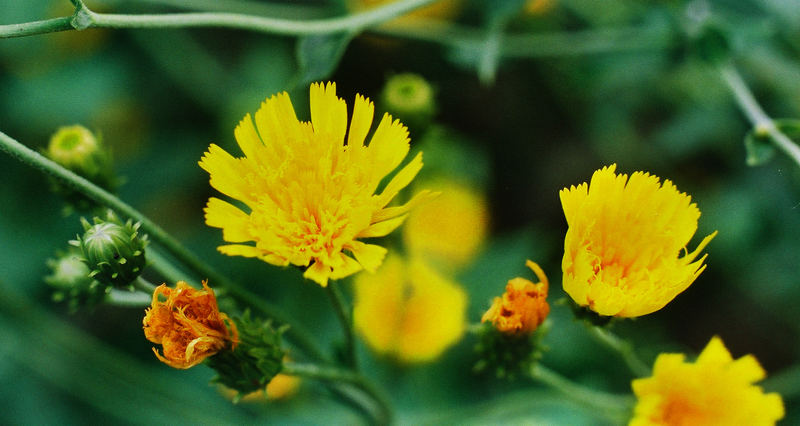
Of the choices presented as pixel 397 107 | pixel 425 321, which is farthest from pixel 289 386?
pixel 397 107

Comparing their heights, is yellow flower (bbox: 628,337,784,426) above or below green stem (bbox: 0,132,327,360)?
below

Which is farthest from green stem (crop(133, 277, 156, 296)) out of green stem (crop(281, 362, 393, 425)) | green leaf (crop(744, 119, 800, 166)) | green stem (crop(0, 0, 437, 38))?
green leaf (crop(744, 119, 800, 166))

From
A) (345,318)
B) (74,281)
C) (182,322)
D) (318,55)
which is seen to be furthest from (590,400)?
(74,281)

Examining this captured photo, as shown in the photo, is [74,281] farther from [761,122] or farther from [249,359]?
[761,122]

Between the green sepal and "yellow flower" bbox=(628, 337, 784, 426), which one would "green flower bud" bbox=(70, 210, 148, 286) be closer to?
the green sepal

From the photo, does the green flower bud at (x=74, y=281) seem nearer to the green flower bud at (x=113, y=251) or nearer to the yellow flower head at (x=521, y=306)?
the green flower bud at (x=113, y=251)

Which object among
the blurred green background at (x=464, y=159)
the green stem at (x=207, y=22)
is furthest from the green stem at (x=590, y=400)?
the green stem at (x=207, y=22)

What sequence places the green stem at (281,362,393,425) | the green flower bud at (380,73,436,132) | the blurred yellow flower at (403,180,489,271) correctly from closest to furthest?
the green stem at (281,362,393,425), the green flower bud at (380,73,436,132), the blurred yellow flower at (403,180,489,271)
